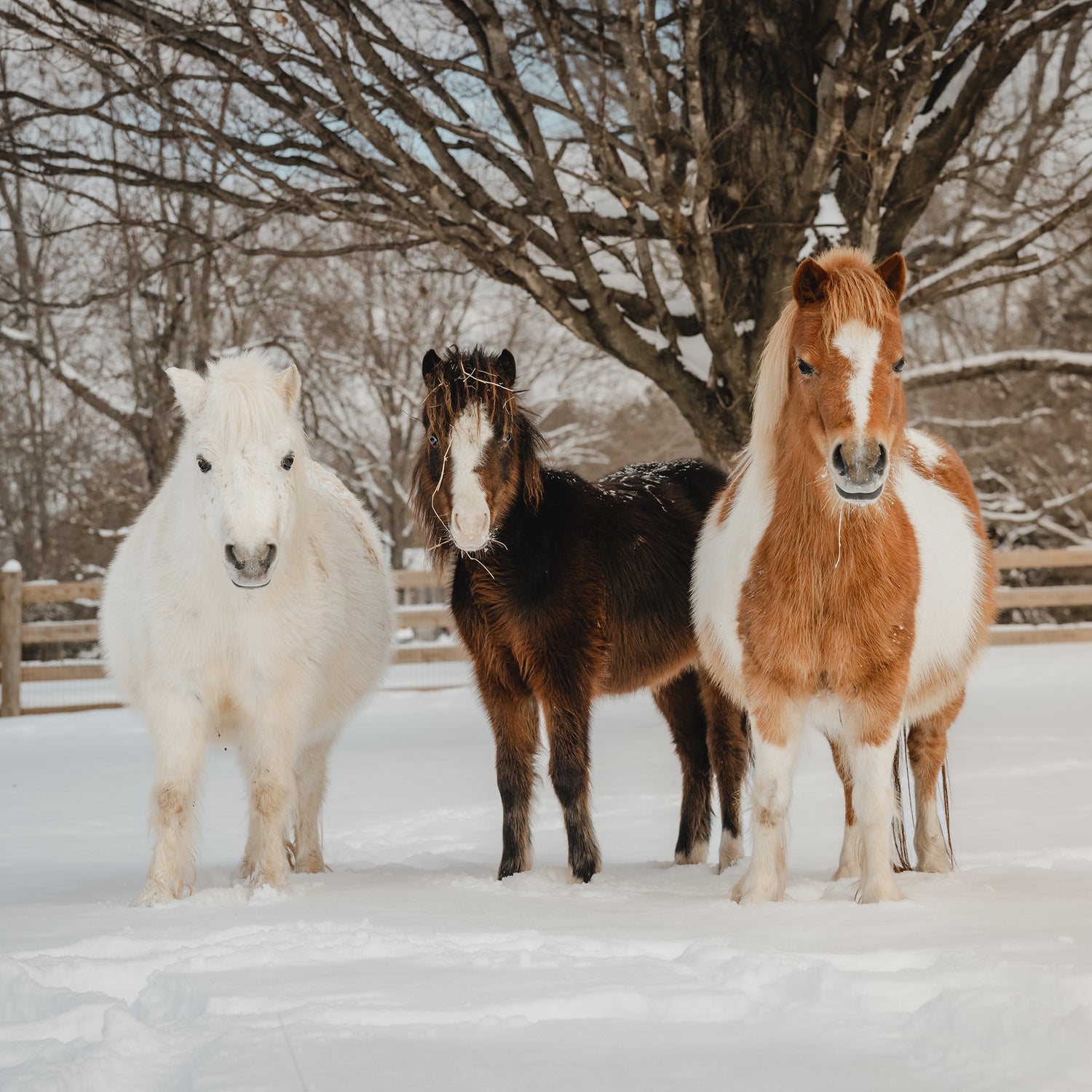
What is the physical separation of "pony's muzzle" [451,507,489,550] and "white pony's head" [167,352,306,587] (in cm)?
64

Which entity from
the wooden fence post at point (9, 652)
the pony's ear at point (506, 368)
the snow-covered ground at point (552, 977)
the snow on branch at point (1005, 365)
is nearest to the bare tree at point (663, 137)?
the snow on branch at point (1005, 365)

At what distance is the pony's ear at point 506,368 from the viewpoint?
15.7 feet

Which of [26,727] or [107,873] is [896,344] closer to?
[107,873]

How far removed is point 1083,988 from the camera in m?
2.40

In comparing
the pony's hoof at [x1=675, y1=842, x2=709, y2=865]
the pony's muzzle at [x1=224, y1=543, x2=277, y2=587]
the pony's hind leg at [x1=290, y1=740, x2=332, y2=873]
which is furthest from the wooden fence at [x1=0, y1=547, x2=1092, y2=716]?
the pony's muzzle at [x1=224, y1=543, x2=277, y2=587]

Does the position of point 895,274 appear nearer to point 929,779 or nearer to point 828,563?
point 828,563

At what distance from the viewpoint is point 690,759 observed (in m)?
5.57

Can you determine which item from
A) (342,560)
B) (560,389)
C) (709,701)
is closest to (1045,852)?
(709,701)

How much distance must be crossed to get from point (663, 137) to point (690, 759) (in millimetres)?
3907

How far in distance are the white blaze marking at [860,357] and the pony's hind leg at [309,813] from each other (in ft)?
10.2

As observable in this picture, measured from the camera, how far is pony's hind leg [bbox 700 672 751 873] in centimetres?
526

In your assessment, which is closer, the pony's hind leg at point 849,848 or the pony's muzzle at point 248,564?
the pony's muzzle at point 248,564

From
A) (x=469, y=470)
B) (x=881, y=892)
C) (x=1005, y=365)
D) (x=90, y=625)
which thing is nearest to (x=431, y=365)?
(x=469, y=470)

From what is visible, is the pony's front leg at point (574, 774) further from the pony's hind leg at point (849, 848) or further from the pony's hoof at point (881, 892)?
the pony's hoof at point (881, 892)
